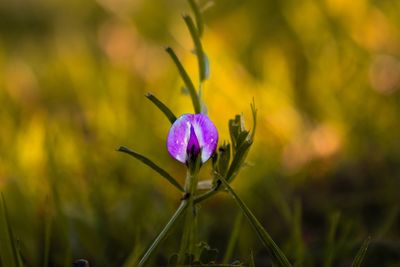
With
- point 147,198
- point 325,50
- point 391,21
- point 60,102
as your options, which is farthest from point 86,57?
point 147,198

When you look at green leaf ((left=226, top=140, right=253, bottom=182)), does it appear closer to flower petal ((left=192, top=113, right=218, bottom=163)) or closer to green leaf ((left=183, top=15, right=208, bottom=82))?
flower petal ((left=192, top=113, right=218, bottom=163))

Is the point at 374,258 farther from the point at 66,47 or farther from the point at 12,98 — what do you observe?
the point at 66,47

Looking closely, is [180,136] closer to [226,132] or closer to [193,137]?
[193,137]

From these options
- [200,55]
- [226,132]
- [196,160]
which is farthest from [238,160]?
[226,132]

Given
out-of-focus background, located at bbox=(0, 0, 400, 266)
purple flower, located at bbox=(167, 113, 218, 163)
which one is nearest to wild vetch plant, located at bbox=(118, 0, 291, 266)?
purple flower, located at bbox=(167, 113, 218, 163)

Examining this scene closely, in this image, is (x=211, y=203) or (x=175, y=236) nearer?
(x=175, y=236)

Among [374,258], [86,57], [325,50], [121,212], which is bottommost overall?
[374,258]
